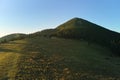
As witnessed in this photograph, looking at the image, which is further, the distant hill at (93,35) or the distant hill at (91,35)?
the distant hill at (93,35)

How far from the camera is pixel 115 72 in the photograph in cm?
4759

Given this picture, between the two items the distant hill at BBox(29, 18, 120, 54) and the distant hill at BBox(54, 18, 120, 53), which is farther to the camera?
the distant hill at BBox(54, 18, 120, 53)

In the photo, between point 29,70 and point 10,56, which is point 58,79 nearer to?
point 29,70

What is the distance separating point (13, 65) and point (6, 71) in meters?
4.00

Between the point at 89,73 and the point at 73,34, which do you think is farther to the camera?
the point at 73,34

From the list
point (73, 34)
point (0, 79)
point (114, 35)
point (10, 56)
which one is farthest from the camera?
point (114, 35)

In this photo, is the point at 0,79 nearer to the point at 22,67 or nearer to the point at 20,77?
the point at 20,77

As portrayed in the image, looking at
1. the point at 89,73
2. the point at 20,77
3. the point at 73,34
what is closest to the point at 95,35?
the point at 73,34

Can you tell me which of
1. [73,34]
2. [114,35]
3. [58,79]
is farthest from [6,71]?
[114,35]

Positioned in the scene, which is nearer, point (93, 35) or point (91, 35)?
point (91, 35)

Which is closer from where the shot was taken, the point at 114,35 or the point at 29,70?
the point at 29,70

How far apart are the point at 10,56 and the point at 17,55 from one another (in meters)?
1.77

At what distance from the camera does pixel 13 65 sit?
46188mm

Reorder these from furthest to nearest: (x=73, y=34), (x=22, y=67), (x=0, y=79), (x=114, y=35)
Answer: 1. (x=114, y=35)
2. (x=73, y=34)
3. (x=22, y=67)
4. (x=0, y=79)
